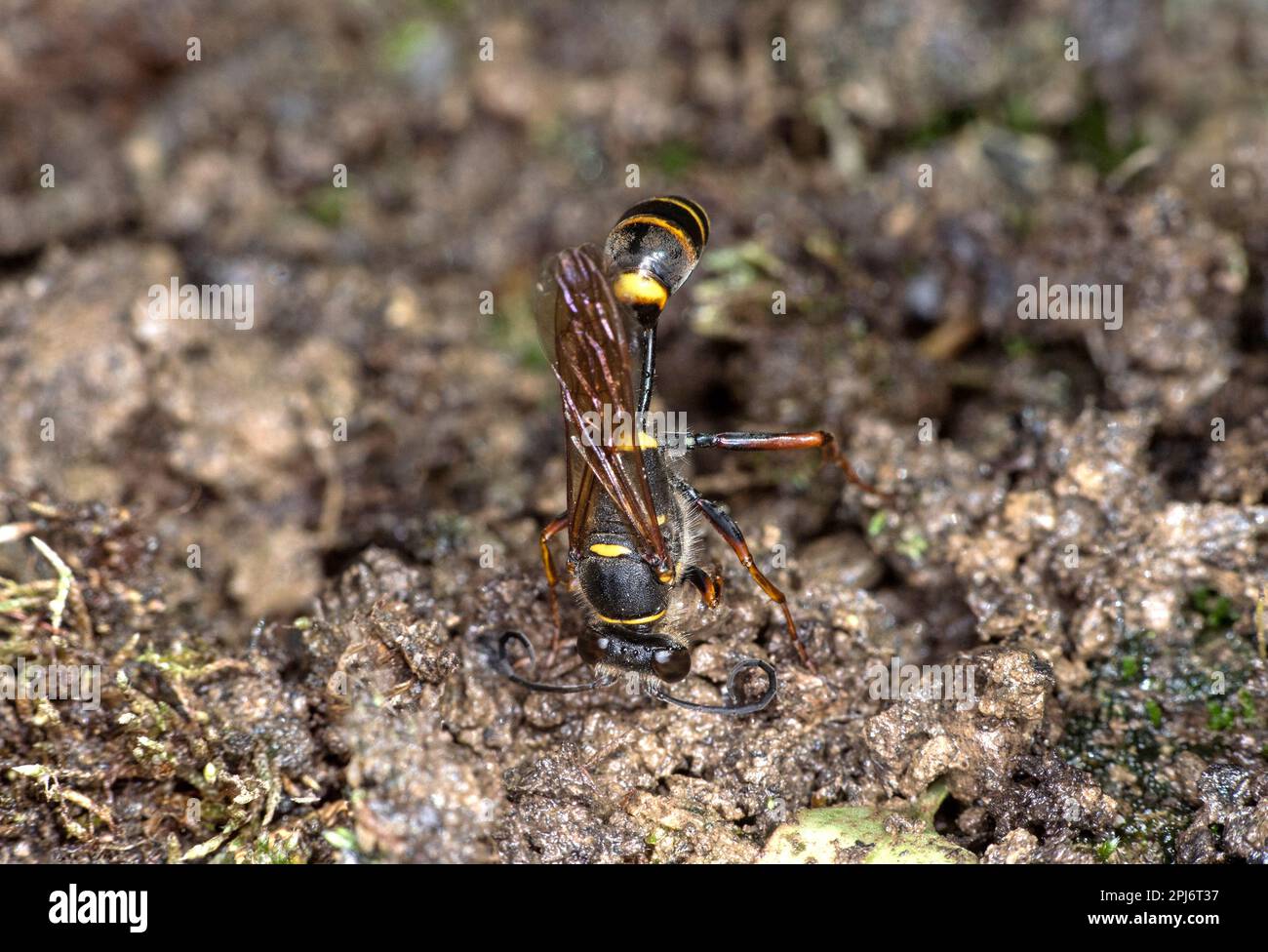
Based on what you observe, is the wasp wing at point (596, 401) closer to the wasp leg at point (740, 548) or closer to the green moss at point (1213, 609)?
the wasp leg at point (740, 548)

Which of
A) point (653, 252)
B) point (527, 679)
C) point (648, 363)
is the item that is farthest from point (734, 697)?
point (653, 252)

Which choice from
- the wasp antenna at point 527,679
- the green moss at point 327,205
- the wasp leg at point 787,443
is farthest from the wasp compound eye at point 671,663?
the green moss at point 327,205

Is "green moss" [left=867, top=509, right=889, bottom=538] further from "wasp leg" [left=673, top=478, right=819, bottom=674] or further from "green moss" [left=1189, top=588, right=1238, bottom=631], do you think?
"green moss" [left=1189, top=588, right=1238, bottom=631]

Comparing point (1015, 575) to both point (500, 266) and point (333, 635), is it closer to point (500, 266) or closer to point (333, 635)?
point (333, 635)

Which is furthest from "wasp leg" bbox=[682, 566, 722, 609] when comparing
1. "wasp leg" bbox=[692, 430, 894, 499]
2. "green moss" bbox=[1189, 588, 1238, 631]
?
"green moss" bbox=[1189, 588, 1238, 631]

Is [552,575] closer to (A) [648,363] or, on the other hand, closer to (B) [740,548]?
(B) [740,548]
